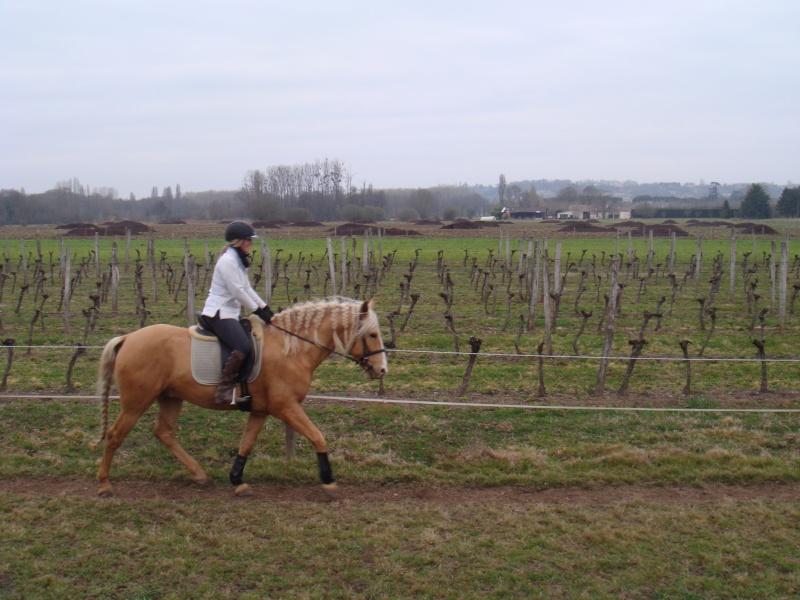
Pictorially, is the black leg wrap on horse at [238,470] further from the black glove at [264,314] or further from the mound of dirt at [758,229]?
the mound of dirt at [758,229]

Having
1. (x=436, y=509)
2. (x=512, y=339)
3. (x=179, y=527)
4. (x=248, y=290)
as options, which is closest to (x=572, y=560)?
(x=436, y=509)

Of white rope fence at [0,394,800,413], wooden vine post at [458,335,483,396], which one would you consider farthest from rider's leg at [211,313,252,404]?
wooden vine post at [458,335,483,396]

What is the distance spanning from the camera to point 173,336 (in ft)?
19.2

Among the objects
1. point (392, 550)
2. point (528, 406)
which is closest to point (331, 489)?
point (392, 550)

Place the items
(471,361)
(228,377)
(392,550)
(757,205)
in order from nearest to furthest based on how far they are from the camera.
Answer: (392,550)
(228,377)
(471,361)
(757,205)

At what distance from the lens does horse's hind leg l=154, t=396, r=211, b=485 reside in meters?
6.05

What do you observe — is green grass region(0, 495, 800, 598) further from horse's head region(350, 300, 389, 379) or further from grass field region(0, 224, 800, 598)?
horse's head region(350, 300, 389, 379)

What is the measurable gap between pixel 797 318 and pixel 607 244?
2792cm

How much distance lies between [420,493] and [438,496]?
0.54 ft

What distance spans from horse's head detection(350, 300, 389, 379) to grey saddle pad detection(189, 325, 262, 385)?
0.88 m

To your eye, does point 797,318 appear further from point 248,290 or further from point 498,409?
point 248,290

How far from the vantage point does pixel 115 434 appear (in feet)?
19.1

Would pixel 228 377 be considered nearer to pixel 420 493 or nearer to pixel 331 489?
pixel 331 489

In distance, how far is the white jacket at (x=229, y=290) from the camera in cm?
557
